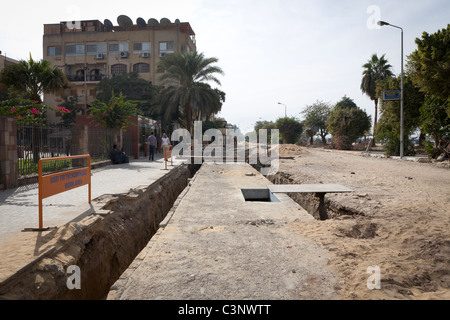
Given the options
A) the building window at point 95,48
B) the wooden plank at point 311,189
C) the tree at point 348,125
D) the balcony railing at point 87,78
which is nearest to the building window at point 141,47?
the building window at point 95,48

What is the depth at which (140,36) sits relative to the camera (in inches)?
1885

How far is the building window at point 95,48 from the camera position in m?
48.3

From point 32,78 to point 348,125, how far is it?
35524mm

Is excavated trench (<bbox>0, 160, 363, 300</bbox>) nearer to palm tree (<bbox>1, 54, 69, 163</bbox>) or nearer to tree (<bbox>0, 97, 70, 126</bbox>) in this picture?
tree (<bbox>0, 97, 70, 126</bbox>)

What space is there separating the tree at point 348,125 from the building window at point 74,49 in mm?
38368

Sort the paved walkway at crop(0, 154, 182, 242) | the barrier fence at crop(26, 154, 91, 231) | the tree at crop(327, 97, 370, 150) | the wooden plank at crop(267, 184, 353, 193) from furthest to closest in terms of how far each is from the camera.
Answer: the tree at crop(327, 97, 370, 150)
the wooden plank at crop(267, 184, 353, 193)
the paved walkway at crop(0, 154, 182, 242)
the barrier fence at crop(26, 154, 91, 231)

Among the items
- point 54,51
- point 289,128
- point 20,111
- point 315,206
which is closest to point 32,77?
point 20,111

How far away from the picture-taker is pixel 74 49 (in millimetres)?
48594

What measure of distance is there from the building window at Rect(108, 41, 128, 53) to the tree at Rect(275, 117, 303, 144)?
96.5 ft

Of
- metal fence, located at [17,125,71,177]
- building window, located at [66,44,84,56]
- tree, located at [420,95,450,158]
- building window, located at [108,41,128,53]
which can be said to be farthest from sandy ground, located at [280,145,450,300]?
building window, located at [66,44,84,56]

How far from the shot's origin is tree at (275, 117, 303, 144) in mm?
59000

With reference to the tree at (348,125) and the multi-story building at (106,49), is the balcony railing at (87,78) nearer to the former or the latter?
the multi-story building at (106,49)

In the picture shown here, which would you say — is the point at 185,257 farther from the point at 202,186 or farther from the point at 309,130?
the point at 309,130
